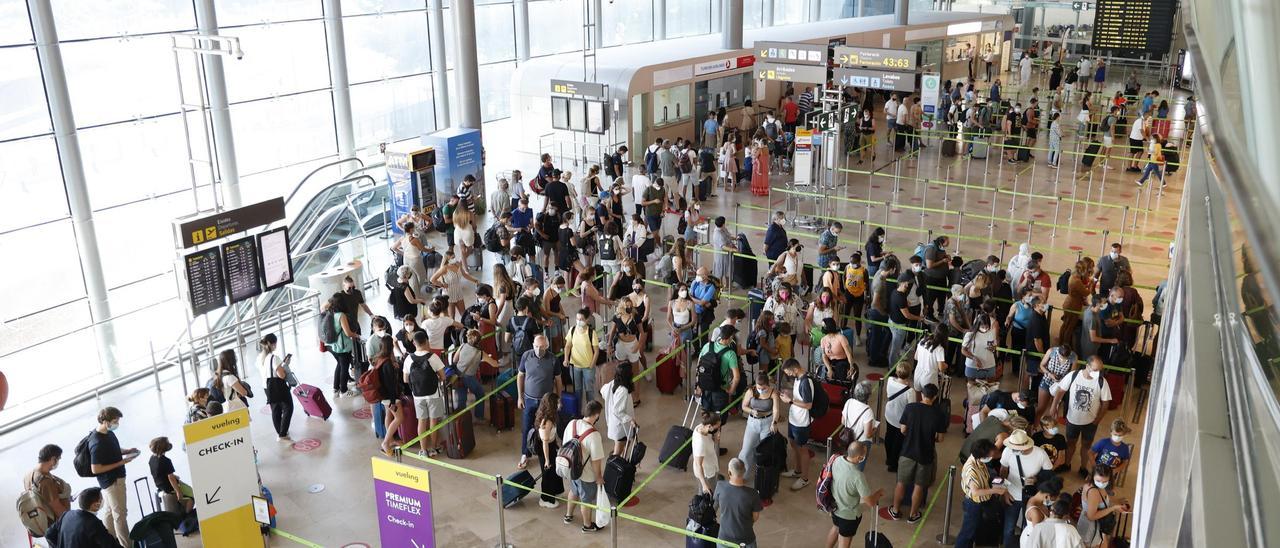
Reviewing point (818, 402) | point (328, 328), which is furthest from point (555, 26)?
point (818, 402)

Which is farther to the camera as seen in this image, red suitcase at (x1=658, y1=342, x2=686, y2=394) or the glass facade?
the glass facade

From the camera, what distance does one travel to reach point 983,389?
10758mm

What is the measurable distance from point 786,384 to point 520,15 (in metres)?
22.2

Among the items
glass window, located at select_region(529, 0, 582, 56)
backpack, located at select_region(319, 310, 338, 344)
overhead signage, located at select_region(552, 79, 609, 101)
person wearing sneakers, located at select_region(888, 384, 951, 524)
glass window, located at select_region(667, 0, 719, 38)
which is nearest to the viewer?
person wearing sneakers, located at select_region(888, 384, 951, 524)

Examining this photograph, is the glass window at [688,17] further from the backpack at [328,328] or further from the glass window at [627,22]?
the backpack at [328,328]

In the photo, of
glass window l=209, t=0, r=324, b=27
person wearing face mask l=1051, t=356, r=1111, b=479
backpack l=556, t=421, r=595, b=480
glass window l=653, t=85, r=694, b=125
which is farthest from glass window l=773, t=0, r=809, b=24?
backpack l=556, t=421, r=595, b=480

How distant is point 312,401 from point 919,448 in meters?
6.80

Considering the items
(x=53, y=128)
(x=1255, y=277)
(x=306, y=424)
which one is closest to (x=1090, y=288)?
(x=306, y=424)

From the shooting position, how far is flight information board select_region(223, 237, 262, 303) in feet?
42.8

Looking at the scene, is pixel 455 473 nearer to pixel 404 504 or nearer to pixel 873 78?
pixel 404 504

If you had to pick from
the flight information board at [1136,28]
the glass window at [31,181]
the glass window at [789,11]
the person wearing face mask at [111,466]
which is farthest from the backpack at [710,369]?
the glass window at [789,11]

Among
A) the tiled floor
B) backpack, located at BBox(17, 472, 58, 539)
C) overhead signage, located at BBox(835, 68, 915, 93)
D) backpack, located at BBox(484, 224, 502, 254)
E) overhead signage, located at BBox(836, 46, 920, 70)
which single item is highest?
overhead signage, located at BBox(836, 46, 920, 70)

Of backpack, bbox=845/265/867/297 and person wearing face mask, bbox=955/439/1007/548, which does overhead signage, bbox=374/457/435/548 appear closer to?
person wearing face mask, bbox=955/439/1007/548

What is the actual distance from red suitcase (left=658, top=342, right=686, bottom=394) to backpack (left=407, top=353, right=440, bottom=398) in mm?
2980
